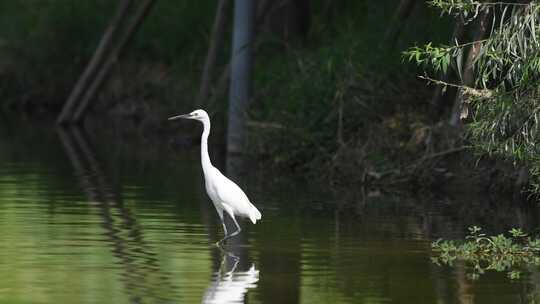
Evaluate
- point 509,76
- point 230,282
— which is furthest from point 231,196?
point 509,76

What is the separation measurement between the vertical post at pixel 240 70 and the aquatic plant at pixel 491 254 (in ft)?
37.6

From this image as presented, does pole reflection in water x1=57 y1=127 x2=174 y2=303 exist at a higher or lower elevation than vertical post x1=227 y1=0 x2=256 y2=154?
lower

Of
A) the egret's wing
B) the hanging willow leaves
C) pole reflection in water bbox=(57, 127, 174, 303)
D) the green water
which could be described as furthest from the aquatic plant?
pole reflection in water bbox=(57, 127, 174, 303)

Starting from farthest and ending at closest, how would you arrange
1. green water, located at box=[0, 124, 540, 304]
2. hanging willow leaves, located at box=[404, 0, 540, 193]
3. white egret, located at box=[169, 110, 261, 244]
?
1. white egret, located at box=[169, 110, 261, 244]
2. hanging willow leaves, located at box=[404, 0, 540, 193]
3. green water, located at box=[0, 124, 540, 304]

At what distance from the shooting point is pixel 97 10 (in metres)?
39.7

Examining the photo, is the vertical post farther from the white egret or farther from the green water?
the white egret

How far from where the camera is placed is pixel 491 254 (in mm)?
13438

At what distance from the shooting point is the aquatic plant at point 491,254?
12875 mm

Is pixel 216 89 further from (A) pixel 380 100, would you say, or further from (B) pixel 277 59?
(A) pixel 380 100

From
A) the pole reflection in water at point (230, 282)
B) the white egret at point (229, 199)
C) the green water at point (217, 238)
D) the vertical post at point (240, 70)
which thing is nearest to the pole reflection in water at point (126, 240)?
the green water at point (217, 238)

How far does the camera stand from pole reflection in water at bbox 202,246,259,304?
35.6 ft

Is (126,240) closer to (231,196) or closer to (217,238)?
(217,238)

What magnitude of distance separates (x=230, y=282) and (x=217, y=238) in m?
3.08

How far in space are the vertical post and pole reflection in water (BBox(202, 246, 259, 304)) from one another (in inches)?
464
